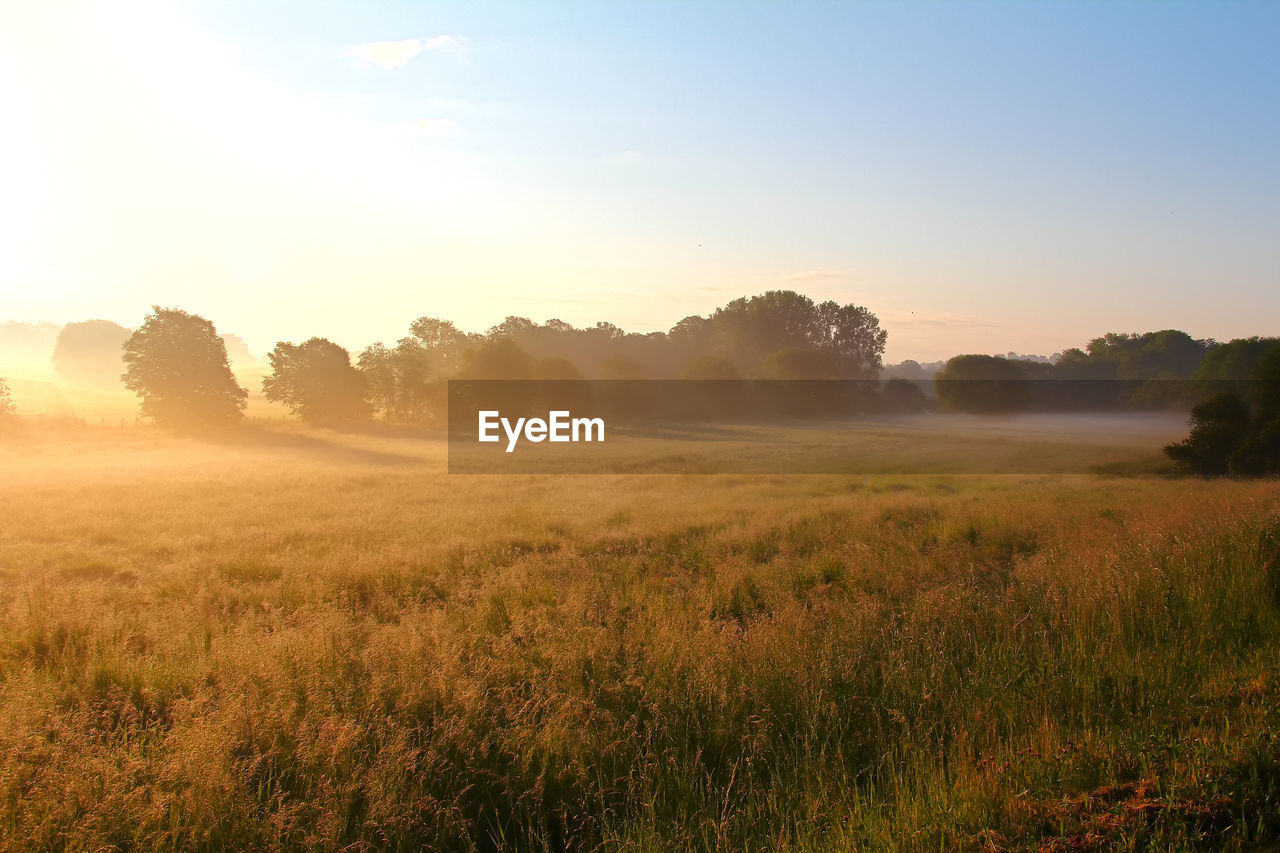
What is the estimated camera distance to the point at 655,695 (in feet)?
17.0

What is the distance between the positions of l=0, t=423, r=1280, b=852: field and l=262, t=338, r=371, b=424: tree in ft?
148

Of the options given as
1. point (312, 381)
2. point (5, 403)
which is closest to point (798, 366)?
point (312, 381)

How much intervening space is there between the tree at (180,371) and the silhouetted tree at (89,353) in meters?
41.7

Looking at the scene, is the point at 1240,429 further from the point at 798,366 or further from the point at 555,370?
the point at 555,370

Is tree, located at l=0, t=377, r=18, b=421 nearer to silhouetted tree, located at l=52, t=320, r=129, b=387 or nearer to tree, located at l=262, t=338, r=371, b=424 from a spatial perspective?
tree, located at l=262, t=338, r=371, b=424

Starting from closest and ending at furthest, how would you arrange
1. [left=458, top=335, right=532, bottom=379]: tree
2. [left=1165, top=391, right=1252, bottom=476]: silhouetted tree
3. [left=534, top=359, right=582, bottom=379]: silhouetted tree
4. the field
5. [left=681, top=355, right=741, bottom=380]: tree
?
the field < [left=1165, top=391, right=1252, bottom=476]: silhouetted tree < [left=458, top=335, right=532, bottom=379]: tree < [left=534, top=359, right=582, bottom=379]: silhouetted tree < [left=681, top=355, right=741, bottom=380]: tree

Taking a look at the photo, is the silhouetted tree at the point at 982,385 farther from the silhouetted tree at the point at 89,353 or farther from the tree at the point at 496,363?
the silhouetted tree at the point at 89,353

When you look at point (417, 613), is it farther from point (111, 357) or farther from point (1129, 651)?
point (111, 357)

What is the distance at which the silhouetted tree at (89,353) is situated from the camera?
3073 inches

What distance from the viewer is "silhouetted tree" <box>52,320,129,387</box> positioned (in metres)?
78.1

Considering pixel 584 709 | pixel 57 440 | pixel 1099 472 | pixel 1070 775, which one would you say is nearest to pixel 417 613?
pixel 584 709

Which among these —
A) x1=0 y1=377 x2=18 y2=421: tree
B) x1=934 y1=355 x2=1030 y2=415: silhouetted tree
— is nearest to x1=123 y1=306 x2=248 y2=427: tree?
x1=0 y1=377 x2=18 y2=421: tree

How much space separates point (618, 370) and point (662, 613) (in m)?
53.7

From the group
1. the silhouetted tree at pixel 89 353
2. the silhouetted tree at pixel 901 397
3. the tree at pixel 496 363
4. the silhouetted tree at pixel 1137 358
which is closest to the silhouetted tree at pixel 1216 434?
the silhouetted tree at pixel 1137 358
